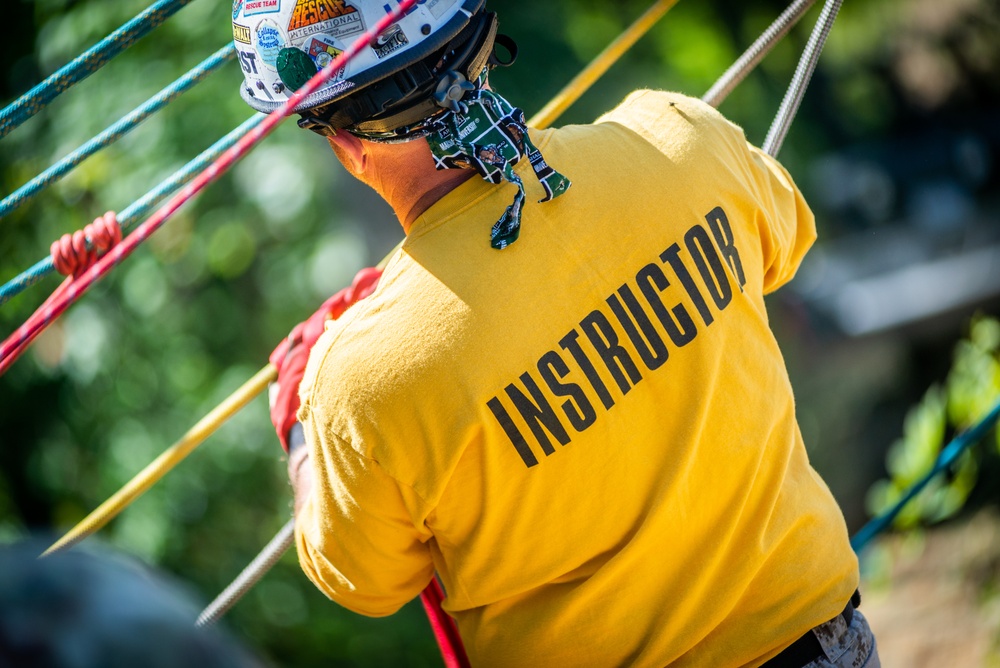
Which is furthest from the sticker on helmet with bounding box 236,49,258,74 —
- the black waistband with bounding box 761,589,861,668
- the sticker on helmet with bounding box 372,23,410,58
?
the black waistband with bounding box 761,589,861,668

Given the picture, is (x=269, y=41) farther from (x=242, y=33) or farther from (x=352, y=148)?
(x=352, y=148)

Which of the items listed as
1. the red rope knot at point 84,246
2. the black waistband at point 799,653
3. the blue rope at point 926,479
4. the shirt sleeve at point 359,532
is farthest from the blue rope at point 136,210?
the blue rope at point 926,479

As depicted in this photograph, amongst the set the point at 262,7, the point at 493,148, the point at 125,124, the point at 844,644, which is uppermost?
the point at 262,7

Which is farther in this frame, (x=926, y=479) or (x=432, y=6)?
(x=926, y=479)

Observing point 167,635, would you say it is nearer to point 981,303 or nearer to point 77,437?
point 77,437

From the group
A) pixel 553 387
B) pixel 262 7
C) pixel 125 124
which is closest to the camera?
pixel 553 387

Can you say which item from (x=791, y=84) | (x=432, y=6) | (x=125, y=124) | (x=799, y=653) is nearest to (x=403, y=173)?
(x=432, y=6)

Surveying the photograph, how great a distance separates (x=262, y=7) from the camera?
150 cm

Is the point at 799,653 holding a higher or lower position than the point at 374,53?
lower

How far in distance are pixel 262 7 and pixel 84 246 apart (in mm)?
569

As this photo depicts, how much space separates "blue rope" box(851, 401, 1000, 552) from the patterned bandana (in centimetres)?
141

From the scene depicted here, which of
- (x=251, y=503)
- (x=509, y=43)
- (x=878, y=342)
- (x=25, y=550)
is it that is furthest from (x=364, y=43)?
(x=878, y=342)

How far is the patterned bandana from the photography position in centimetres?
138

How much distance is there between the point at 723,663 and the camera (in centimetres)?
156
